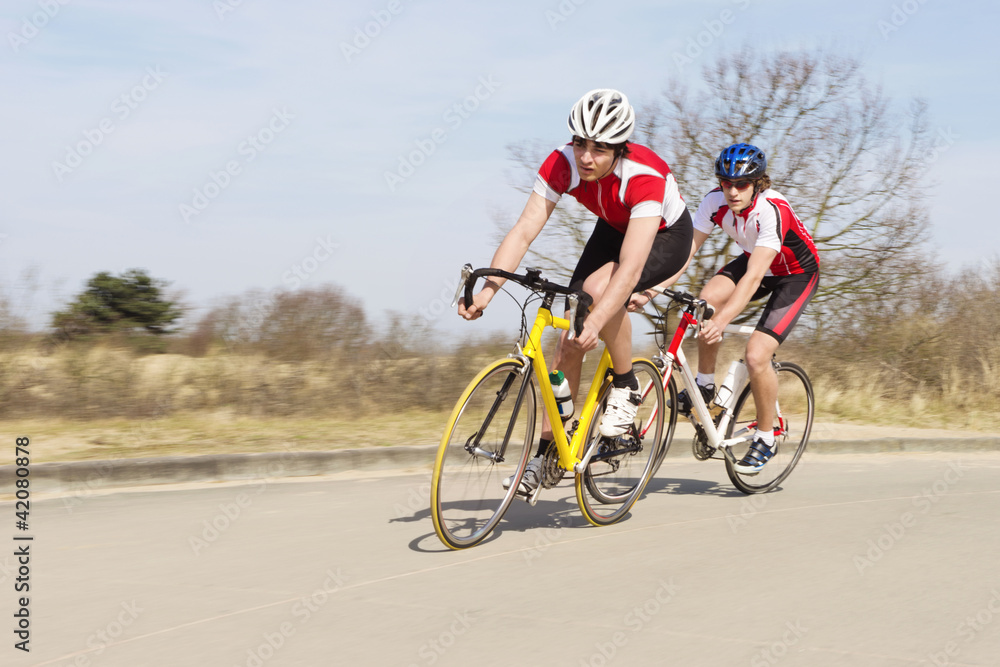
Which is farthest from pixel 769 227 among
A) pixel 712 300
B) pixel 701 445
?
pixel 701 445

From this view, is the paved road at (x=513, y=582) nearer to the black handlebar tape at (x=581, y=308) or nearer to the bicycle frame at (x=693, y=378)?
the bicycle frame at (x=693, y=378)

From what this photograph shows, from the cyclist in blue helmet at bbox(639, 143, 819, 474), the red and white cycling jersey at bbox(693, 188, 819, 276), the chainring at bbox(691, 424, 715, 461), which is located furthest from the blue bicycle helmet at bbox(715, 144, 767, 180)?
the chainring at bbox(691, 424, 715, 461)

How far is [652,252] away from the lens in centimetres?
570

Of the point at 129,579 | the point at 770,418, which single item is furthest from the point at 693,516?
the point at 129,579

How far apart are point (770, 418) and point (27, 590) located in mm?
4752

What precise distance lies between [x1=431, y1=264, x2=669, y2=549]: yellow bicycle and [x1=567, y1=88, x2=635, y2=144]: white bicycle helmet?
0.78m

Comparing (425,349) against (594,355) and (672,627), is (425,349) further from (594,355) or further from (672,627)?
(672,627)

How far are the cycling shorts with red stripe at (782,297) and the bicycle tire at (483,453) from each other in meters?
2.22

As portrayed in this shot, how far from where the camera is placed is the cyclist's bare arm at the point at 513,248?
5141mm

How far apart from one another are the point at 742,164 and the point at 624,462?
6.79 ft

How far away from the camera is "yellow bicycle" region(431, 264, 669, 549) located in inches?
197
